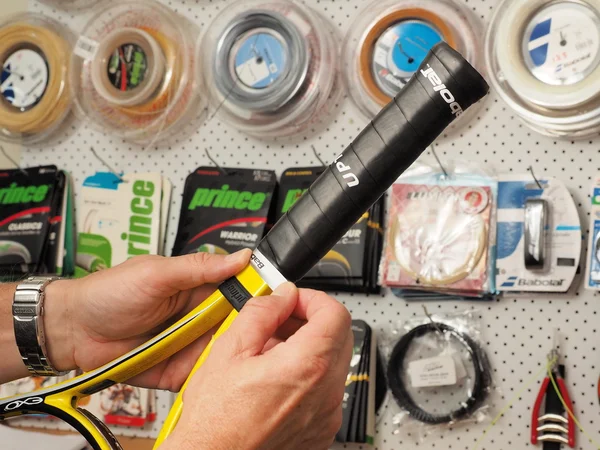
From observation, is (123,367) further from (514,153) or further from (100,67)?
(100,67)

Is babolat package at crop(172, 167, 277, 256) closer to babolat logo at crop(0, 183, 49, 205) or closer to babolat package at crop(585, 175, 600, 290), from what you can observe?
babolat logo at crop(0, 183, 49, 205)

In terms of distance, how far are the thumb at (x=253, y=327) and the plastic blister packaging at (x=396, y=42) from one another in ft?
2.06

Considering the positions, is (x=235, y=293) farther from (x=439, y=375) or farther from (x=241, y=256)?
(x=439, y=375)

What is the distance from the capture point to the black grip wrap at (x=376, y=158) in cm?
69

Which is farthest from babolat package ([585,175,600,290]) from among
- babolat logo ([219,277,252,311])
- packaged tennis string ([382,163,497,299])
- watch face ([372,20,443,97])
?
babolat logo ([219,277,252,311])

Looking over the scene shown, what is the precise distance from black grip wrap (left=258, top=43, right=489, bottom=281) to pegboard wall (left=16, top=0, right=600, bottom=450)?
0.53 m

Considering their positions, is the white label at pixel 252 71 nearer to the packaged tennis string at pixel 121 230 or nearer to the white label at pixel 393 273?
the packaged tennis string at pixel 121 230

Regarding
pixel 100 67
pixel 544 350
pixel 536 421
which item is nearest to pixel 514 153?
pixel 544 350

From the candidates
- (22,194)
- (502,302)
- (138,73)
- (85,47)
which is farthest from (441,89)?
(22,194)

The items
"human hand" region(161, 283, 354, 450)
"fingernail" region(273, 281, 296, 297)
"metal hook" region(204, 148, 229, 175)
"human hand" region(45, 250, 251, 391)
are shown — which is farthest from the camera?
"metal hook" region(204, 148, 229, 175)

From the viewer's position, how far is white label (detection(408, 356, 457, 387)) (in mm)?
1189

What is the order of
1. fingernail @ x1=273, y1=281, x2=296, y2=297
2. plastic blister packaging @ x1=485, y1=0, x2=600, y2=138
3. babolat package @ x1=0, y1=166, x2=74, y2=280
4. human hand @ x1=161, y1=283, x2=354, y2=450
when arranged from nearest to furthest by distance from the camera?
human hand @ x1=161, y1=283, x2=354, y2=450
fingernail @ x1=273, y1=281, x2=296, y2=297
plastic blister packaging @ x1=485, y1=0, x2=600, y2=138
babolat package @ x1=0, y1=166, x2=74, y2=280

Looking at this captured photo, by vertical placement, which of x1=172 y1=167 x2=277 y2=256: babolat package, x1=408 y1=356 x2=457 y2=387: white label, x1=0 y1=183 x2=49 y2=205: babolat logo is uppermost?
x1=0 y1=183 x2=49 y2=205: babolat logo

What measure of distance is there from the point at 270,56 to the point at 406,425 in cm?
73
